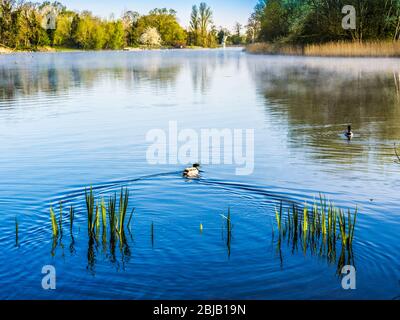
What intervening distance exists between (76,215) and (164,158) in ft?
21.3

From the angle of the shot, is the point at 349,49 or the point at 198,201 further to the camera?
the point at 349,49

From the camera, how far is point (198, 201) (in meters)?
12.8

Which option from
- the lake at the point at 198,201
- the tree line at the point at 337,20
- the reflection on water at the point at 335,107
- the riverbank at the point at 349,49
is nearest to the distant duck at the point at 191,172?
the lake at the point at 198,201

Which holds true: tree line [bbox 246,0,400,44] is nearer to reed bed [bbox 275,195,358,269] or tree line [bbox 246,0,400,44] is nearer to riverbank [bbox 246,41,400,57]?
riverbank [bbox 246,41,400,57]

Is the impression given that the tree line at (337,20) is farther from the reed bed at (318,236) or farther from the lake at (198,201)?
the reed bed at (318,236)

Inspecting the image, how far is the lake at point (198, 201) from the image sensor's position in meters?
8.68

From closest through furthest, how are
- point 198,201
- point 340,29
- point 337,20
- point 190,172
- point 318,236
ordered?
point 318,236 → point 198,201 → point 190,172 → point 340,29 → point 337,20

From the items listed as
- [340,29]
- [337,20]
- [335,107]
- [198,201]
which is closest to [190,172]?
[198,201]

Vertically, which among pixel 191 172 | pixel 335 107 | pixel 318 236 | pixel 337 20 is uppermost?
pixel 337 20

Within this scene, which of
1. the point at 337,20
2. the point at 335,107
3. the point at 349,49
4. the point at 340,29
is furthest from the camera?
the point at 337,20

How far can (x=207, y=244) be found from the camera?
10.1 m

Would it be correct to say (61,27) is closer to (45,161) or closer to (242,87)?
(242,87)

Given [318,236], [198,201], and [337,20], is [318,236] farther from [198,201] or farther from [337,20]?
[337,20]
